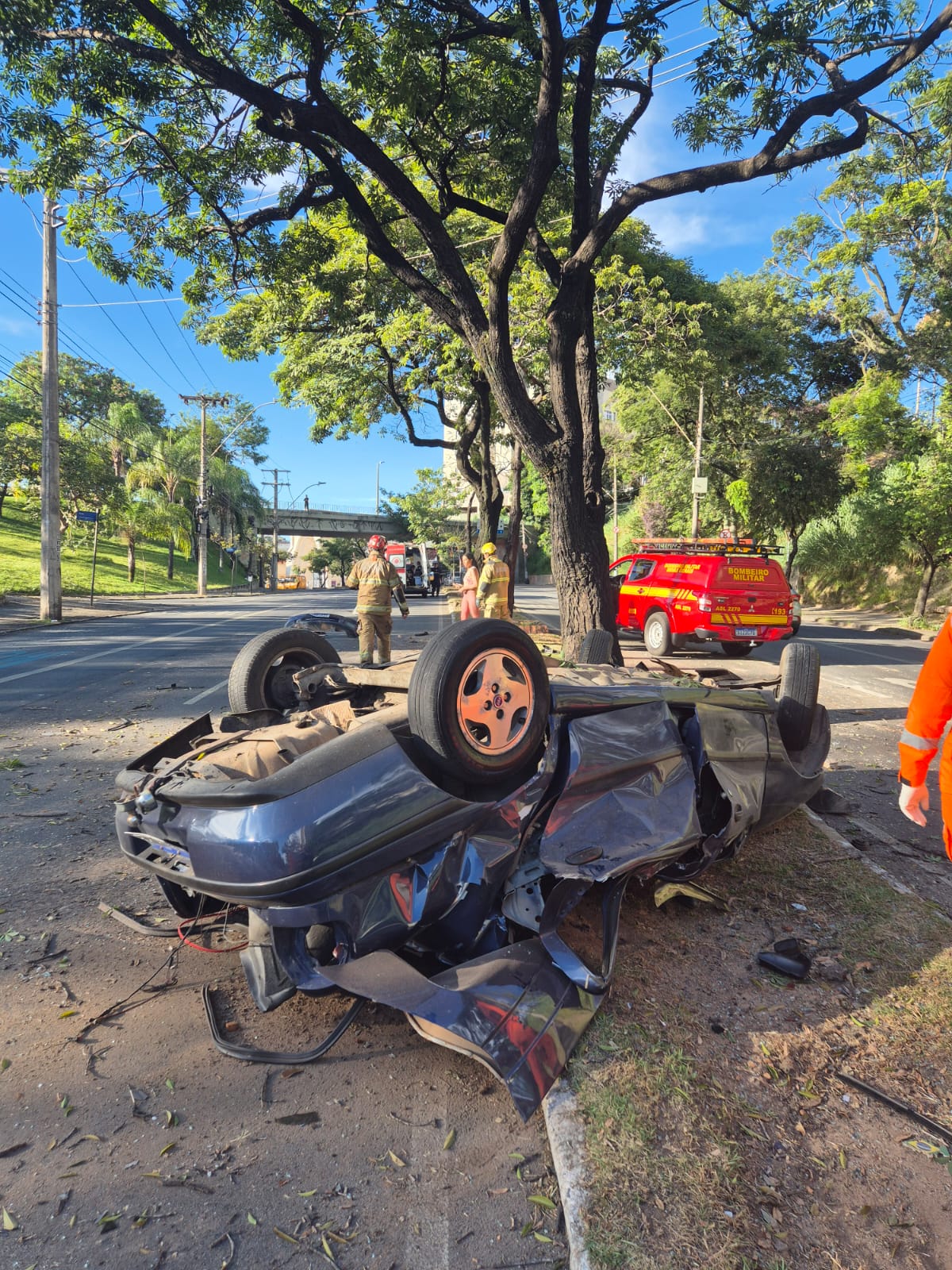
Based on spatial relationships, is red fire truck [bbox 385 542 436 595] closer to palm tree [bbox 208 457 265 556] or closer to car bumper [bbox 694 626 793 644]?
palm tree [bbox 208 457 265 556]

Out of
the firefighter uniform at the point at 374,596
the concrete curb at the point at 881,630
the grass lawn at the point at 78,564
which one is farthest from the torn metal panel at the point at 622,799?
the grass lawn at the point at 78,564

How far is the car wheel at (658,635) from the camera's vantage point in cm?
1269

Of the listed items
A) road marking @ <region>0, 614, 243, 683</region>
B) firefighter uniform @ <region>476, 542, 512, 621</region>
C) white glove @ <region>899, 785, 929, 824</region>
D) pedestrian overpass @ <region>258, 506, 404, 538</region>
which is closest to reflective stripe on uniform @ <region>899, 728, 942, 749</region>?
white glove @ <region>899, 785, 929, 824</region>

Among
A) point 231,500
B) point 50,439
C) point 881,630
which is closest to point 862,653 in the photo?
point 881,630

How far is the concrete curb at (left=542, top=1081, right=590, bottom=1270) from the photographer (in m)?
1.75

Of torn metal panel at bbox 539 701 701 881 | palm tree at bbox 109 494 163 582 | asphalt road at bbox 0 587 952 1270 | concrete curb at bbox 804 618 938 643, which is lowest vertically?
asphalt road at bbox 0 587 952 1270

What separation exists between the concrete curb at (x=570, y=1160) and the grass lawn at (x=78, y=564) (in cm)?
2650

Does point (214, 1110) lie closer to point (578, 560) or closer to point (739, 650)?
point (578, 560)

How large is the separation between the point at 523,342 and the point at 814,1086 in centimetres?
1477

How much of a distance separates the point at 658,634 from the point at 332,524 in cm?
6428

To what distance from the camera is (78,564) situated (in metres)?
35.7

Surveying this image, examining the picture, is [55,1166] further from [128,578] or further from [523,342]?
[128,578]

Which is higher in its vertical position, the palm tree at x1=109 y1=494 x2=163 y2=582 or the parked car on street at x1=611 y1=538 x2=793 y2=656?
the palm tree at x1=109 y1=494 x2=163 y2=582

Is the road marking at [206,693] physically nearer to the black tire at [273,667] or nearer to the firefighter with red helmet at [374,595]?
the firefighter with red helmet at [374,595]
